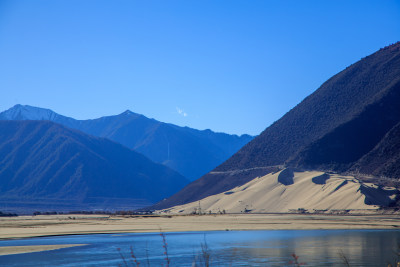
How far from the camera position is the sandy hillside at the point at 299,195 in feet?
260

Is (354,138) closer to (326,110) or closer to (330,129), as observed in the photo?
(330,129)

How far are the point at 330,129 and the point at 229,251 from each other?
97024mm

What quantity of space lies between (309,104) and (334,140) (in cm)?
3067

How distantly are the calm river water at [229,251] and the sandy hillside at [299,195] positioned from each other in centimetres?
3585

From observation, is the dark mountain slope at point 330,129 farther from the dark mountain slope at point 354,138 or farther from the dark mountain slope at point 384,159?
the dark mountain slope at point 384,159

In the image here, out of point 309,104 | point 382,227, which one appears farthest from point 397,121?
point 382,227

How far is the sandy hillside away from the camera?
79312 millimetres

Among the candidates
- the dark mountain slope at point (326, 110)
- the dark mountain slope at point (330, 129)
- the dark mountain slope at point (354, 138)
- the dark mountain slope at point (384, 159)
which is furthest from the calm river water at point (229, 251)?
the dark mountain slope at point (326, 110)

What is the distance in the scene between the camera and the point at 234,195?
10700 cm

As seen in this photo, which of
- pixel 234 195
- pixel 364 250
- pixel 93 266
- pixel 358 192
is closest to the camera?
pixel 93 266

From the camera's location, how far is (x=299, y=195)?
93.6 m

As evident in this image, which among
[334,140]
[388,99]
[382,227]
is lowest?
[382,227]

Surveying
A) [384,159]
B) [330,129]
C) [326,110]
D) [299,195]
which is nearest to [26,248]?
[299,195]

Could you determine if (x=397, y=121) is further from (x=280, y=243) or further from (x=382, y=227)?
(x=280, y=243)
